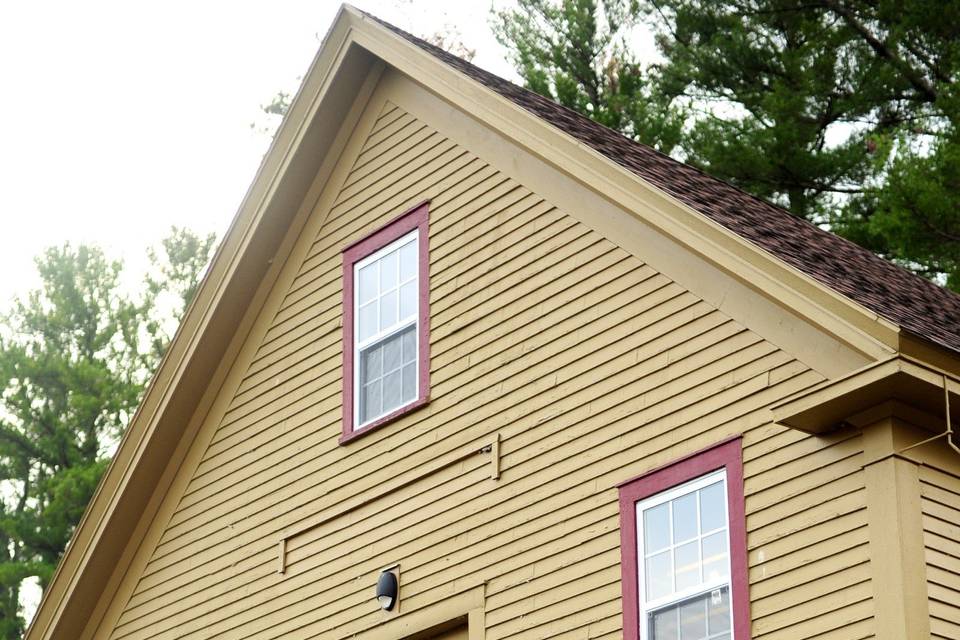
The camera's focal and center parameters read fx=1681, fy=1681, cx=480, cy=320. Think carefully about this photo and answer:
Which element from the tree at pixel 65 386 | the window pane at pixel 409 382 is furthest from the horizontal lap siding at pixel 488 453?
the tree at pixel 65 386

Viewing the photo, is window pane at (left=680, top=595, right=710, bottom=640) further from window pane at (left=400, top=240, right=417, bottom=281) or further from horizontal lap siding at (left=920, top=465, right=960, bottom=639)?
window pane at (left=400, top=240, right=417, bottom=281)

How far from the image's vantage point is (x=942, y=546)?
10.2 meters

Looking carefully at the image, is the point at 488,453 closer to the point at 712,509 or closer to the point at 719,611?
the point at 712,509

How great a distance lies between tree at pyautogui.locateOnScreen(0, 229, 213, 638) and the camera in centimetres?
3181

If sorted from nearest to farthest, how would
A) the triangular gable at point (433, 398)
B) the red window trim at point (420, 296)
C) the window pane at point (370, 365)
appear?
the triangular gable at point (433, 398), the red window trim at point (420, 296), the window pane at point (370, 365)

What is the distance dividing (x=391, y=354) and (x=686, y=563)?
4.29m

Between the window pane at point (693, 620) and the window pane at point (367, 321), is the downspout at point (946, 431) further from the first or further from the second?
the window pane at point (367, 321)

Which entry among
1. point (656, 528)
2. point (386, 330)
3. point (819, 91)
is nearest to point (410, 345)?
point (386, 330)

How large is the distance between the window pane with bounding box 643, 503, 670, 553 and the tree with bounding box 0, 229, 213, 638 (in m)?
21.5

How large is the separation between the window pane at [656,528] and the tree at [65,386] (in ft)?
70.4

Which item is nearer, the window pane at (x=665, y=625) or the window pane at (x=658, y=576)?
the window pane at (x=665, y=625)

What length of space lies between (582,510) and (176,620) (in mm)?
5474

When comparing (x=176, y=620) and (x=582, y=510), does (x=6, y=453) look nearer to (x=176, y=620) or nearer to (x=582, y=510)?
(x=176, y=620)

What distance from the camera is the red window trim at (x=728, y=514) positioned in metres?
10.8
